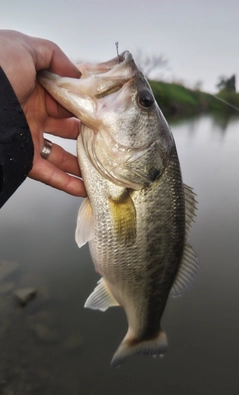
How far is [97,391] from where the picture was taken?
287cm

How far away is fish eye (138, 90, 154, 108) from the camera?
4.90ft

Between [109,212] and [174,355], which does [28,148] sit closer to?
[109,212]

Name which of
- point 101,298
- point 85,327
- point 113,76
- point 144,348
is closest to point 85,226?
point 101,298

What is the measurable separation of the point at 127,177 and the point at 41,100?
0.82 meters

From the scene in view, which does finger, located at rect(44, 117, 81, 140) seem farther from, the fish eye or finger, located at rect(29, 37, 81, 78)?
the fish eye

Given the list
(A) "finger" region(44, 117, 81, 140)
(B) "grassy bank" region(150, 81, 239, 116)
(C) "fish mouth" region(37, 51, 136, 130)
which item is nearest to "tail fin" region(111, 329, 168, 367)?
(C) "fish mouth" region(37, 51, 136, 130)

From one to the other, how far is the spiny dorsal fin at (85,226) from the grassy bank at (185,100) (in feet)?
73.7

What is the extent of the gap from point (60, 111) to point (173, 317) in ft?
9.12

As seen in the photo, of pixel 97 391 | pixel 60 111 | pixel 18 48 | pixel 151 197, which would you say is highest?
pixel 18 48

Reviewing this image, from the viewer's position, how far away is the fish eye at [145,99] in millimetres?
1493

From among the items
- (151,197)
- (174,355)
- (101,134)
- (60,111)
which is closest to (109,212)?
(151,197)

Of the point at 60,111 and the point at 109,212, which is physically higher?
the point at 60,111

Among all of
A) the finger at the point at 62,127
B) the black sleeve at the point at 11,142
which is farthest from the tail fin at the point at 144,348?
the finger at the point at 62,127

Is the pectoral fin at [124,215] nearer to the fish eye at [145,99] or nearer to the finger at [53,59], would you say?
the fish eye at [145,99]
